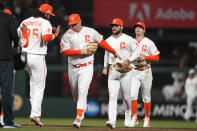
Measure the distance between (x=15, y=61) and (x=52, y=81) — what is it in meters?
7.06

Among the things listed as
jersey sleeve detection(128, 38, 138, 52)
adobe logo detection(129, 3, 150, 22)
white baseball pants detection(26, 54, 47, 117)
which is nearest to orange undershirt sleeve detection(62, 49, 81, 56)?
white baseball pants detection(26, 54, 47, 117)

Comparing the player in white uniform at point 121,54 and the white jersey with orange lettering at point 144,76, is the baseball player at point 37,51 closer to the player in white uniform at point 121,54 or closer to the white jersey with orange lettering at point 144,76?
the player in white uniform at point 121,54

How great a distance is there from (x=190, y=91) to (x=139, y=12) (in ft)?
11.9

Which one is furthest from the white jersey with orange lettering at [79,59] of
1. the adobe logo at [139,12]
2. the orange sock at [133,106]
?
the adobe logo at [139,12]

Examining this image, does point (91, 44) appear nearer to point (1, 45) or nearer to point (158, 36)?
point (1, 45)

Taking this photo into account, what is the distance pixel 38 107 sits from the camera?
9844 millimetres

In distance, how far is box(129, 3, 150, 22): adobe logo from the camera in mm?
17953

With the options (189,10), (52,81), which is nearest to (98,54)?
(52,81)

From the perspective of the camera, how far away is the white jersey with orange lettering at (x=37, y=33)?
9.88 m

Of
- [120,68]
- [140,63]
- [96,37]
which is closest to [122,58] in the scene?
[120,68]

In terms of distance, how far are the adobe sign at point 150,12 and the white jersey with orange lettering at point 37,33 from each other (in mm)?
7955

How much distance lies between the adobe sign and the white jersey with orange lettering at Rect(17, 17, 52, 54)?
796cm

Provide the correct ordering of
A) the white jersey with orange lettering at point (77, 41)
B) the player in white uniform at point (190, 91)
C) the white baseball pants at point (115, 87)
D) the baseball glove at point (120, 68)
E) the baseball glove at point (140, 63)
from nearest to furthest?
the white jersey with orange lettering at point (77, 41) < the white baseball pants at point (115, 87) < the baseball glove at point (120, 68) < the baseball glove at point (140, 63) < the player in white uniform at point (190, 91)

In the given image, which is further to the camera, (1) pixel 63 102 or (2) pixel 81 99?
(1) pixel 63 102
